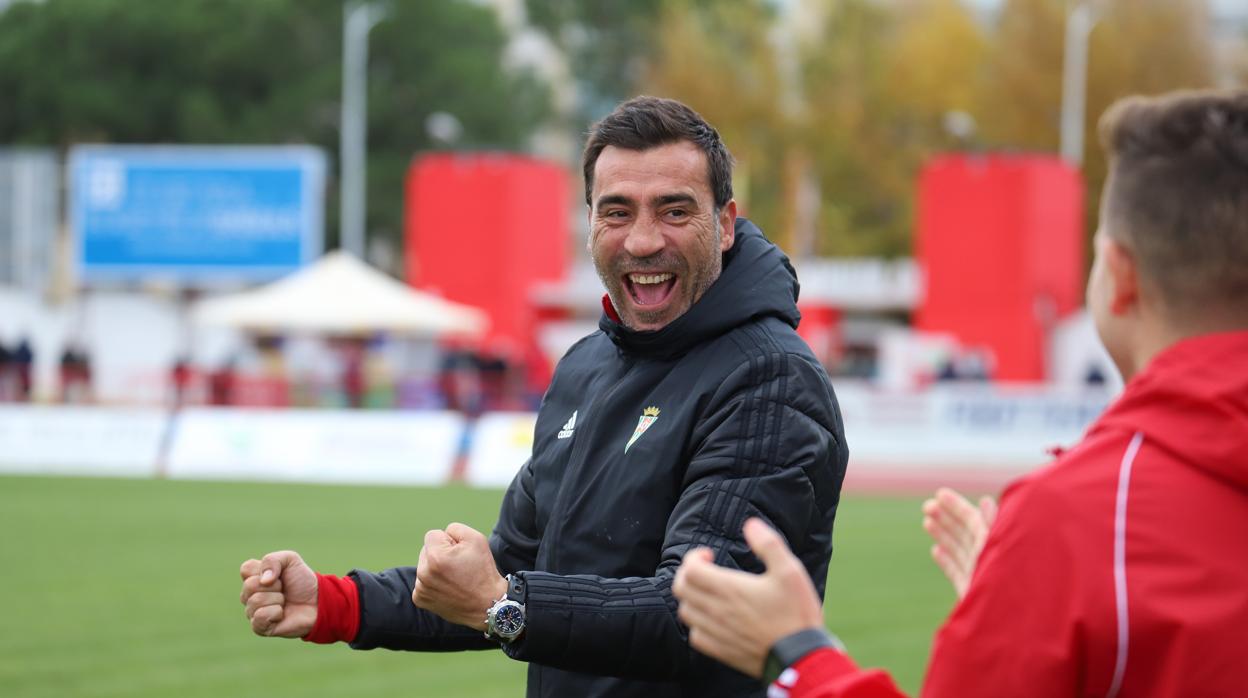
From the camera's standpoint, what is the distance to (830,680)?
2396 millimetres

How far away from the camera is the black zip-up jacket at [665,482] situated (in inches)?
130

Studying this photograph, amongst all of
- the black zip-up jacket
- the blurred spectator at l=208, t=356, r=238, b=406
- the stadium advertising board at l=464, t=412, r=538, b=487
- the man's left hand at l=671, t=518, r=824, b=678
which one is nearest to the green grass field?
the stadium advertising board at l=464, t=412, r=538, b=487

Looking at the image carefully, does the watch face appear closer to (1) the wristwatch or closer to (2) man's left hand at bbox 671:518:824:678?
(1) the wristwatch

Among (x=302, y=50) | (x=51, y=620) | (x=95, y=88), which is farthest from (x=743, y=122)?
(x=51, y=620)

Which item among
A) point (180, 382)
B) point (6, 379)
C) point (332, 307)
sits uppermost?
point (332, 307)

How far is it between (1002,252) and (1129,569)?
122ft

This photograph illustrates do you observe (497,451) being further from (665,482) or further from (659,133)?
(665,482)

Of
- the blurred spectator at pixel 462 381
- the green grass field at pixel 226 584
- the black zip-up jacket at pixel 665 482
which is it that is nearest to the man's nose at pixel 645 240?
the black zip-up jacket at pixel 665 482

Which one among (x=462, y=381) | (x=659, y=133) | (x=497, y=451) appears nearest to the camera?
(x=659, y=133)

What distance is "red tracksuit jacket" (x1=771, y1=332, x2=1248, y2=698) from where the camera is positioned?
7.52 feet

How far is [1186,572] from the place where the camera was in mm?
2303

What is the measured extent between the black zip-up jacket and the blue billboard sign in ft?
124

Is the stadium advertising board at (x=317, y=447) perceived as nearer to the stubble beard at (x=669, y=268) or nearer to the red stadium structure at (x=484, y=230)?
the red stadium structure at (x=484, y=230)

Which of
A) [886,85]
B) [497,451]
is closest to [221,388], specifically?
[497,451]
